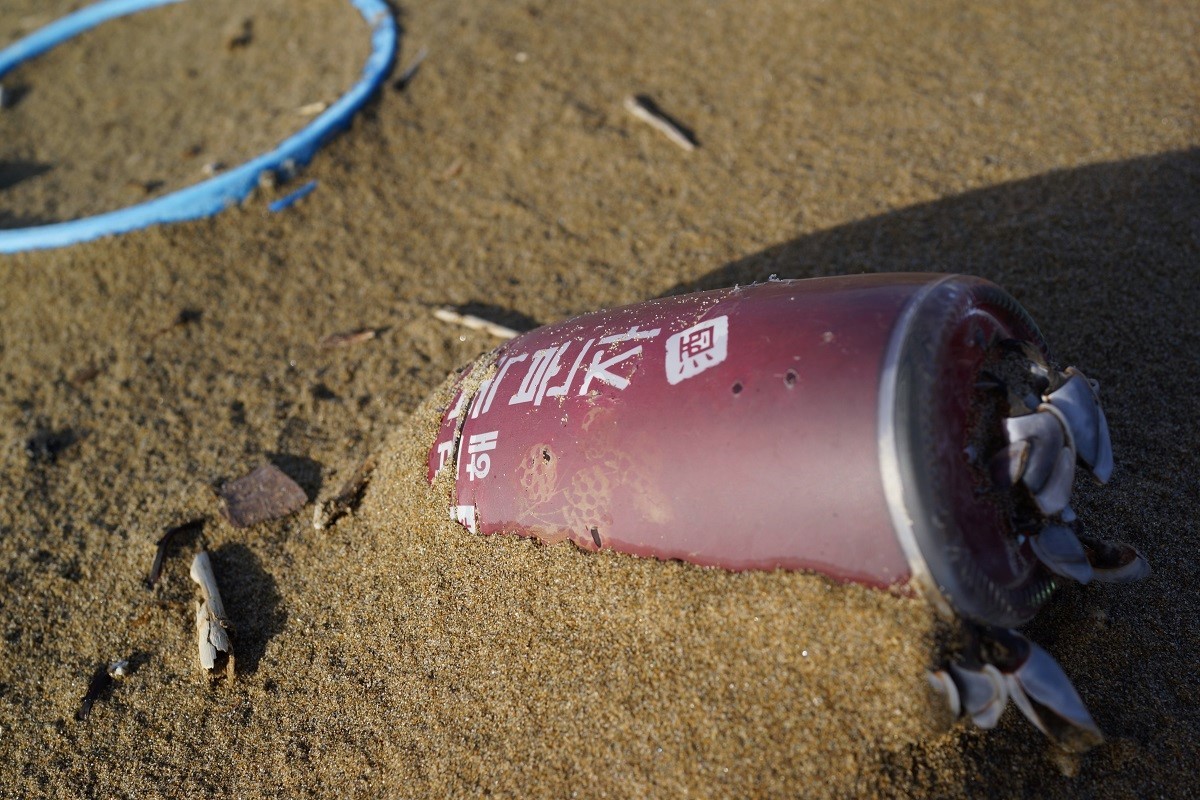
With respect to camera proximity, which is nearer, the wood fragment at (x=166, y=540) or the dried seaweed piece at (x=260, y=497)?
the wood fragment at (x=166, y=540)

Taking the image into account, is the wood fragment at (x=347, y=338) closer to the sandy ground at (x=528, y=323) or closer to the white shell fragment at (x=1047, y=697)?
the sandy ground at (x=528, y=323)

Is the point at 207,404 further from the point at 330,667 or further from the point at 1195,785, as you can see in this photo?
the point at 1195,785

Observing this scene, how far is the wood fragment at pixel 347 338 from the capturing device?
334cm

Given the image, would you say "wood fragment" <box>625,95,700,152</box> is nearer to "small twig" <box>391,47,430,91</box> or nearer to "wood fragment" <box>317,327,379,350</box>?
"small twig" <box>391,47,430,91</box>

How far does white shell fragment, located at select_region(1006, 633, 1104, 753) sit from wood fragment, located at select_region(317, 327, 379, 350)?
2.47m

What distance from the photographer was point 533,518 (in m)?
Result: 2.01

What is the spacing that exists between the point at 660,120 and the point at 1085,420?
268cm

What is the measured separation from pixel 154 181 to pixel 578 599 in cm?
340

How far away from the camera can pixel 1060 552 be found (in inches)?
69.4

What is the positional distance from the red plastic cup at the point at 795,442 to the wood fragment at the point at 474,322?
1.13 meters

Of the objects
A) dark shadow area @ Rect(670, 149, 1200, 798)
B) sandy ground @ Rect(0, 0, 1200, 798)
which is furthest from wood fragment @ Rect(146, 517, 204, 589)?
dark shadow area @ Rect(670, 149, 1200, 798)

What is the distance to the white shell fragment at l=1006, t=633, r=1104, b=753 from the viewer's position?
166 centimetres

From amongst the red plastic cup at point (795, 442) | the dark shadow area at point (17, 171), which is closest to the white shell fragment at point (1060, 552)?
the red plastic cup at point (795, 442)

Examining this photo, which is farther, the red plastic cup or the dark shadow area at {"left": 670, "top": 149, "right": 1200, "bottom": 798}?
the dark shadow area at {"left": 670, "top": 149, "right": 1200, "bottom": 798}
